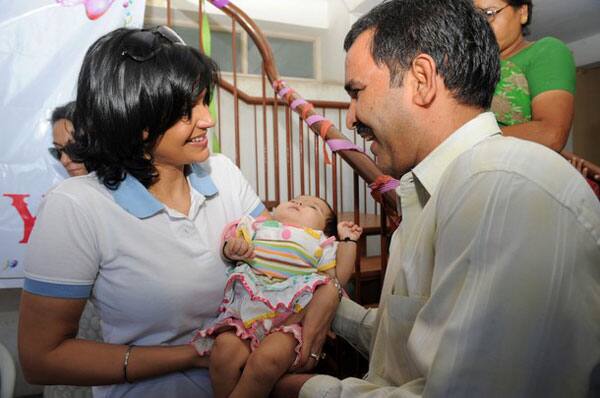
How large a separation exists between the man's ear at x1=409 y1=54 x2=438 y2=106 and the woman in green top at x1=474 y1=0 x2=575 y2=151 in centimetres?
89

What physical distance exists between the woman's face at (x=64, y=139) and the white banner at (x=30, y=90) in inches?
2.9

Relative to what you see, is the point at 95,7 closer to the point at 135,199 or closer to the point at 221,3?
the point at 221,3

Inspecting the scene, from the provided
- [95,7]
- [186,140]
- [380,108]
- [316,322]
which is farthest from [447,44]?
[95,7]

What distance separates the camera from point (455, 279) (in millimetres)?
582

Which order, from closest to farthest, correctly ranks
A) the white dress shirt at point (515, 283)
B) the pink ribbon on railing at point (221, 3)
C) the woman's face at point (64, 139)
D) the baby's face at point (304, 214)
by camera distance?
1. the white dress shirt at point (515, 283)
2. the baby's face at point (304, 214)
3. the woman's face at point (64, 139)
4. the pink ribbon on railing at point (221, 3)

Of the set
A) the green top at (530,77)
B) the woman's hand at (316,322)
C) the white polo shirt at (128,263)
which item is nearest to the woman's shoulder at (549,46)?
the green top at (530,77)

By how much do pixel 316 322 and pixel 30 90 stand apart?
1855 mm

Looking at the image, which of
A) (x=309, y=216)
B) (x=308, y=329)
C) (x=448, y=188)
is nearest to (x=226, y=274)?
(x=308, y=329)

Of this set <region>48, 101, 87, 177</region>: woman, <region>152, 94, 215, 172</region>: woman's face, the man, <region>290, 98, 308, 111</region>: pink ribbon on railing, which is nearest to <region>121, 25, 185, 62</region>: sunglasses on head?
<region>152, 94, 215, 172</region>: woman's face

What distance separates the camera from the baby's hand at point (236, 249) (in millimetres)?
1188

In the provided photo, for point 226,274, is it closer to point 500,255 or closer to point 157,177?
point 157,177

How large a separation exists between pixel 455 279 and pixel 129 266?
2.64 feet

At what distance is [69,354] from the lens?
1.00 meters

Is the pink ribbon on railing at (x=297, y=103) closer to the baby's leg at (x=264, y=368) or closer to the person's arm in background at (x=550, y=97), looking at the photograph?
the person's arm in background at (x=550, y=97)
